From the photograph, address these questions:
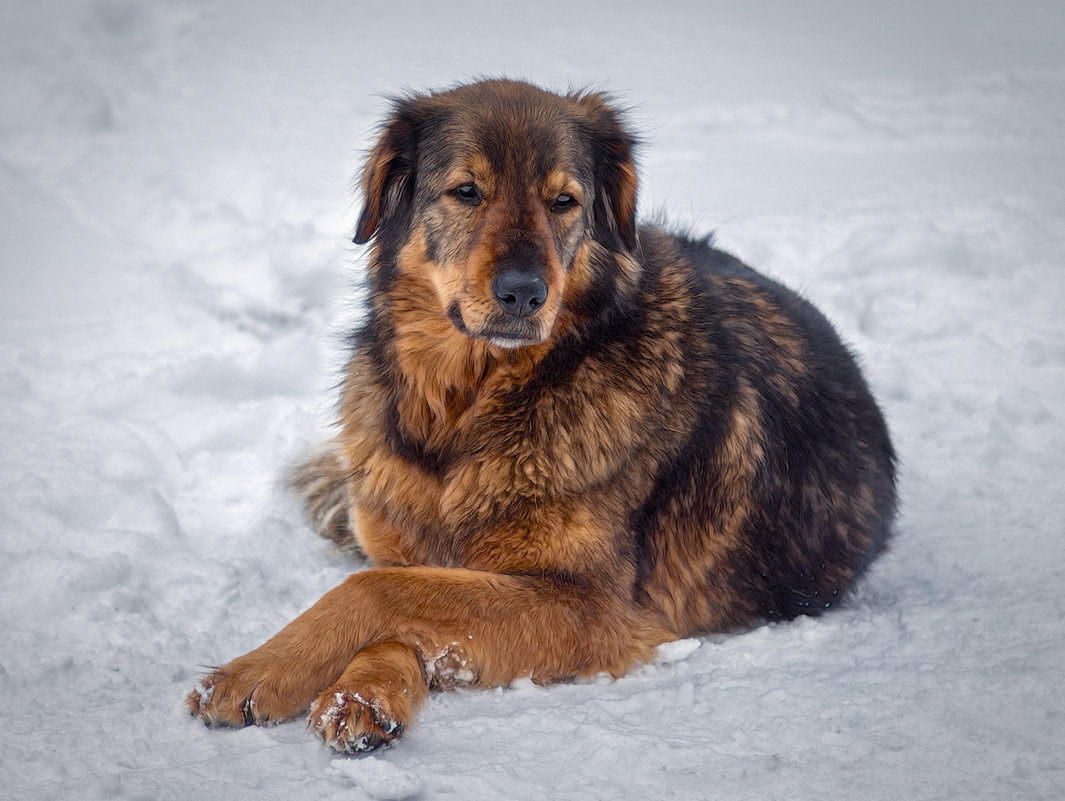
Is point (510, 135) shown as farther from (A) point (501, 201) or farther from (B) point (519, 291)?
(B) point (519, 291)

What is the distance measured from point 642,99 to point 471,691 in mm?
8430

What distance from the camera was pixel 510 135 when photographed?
3.44 m

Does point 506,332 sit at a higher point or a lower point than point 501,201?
lower

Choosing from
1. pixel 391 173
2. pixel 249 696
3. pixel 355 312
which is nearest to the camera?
pixel 249 696

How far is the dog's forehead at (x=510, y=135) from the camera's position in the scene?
3.43 m

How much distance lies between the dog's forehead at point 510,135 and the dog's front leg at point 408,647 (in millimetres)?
1464

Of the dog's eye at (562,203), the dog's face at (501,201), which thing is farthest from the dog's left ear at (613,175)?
the dog's eye at (562,203)

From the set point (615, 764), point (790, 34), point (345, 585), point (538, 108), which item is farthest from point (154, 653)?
point (790, 34)

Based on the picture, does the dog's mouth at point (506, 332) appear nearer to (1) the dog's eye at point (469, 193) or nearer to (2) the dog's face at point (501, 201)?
(2) the dog's face at point (501, 201)

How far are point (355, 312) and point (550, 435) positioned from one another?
3.41 meters

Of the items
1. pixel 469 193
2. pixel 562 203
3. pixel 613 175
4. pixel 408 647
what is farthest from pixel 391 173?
pixel 408 647

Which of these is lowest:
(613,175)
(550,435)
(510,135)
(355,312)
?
(355,312)

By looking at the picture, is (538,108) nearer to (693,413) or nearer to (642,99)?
(693,413)

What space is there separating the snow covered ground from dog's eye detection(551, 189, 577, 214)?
130 cm
